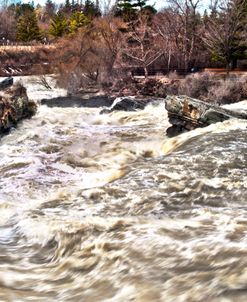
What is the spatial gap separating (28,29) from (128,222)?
5698 cm

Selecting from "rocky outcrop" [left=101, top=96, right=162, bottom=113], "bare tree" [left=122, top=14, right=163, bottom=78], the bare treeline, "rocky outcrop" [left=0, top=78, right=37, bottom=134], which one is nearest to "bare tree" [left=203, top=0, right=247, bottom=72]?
the bare treeline

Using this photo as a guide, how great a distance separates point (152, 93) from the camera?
1003 inches

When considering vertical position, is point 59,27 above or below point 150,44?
above

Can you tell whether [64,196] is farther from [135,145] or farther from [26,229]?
[135,145]

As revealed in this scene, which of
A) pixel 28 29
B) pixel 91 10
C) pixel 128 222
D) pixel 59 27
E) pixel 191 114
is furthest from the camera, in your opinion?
pixel 91 10

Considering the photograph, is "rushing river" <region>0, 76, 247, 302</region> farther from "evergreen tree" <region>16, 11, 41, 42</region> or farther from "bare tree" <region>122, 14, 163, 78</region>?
"evergreen tree" <region>16, 11, 41, 42</region>

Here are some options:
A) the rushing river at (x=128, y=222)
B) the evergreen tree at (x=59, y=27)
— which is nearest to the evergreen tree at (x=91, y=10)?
the evergreen tree at (x=59, y=27)

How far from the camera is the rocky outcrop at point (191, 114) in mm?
13867

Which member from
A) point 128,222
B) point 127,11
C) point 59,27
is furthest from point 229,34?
point 59,27

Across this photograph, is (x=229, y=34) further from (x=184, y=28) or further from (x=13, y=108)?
(x=13, y=108)

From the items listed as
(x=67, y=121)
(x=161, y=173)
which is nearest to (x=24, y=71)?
(x=67, y=121)

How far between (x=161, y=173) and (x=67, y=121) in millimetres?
10554

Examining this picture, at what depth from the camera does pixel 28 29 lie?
59.1 m

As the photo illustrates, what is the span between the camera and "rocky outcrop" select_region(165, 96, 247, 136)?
13867 mm
